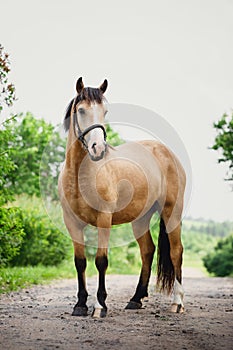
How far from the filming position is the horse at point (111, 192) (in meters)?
5.04

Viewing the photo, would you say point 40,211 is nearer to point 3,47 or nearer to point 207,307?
point 3,47

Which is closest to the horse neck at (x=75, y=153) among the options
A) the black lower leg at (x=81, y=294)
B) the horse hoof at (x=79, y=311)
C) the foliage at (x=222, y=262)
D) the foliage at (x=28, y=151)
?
the black lower leg at (x=81, y=294)

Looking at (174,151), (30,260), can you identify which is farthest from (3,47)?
(30,260)

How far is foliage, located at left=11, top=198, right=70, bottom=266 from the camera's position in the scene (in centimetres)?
1218

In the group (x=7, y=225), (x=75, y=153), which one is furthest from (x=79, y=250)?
(x=7, y=225)

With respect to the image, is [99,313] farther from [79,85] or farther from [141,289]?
[79,85]

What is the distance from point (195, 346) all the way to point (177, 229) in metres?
2.48

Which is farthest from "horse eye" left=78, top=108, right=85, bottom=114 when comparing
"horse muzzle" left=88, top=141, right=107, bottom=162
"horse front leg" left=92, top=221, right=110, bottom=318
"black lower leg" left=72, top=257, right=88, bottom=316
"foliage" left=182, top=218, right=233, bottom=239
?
"foliage" left=182, top=218, right=233, bottom=239

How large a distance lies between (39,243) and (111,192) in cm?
767

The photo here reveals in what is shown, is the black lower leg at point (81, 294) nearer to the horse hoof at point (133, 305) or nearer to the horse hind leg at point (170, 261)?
the horse hoof at point (133, 305)

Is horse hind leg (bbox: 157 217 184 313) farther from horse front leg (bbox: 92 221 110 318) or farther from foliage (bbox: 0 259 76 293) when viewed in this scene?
foliage (bbox: 0 259 76 293)

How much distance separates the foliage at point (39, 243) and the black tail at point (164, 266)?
5473 mm

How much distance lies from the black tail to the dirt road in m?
0.26

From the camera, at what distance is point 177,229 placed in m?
6.22
